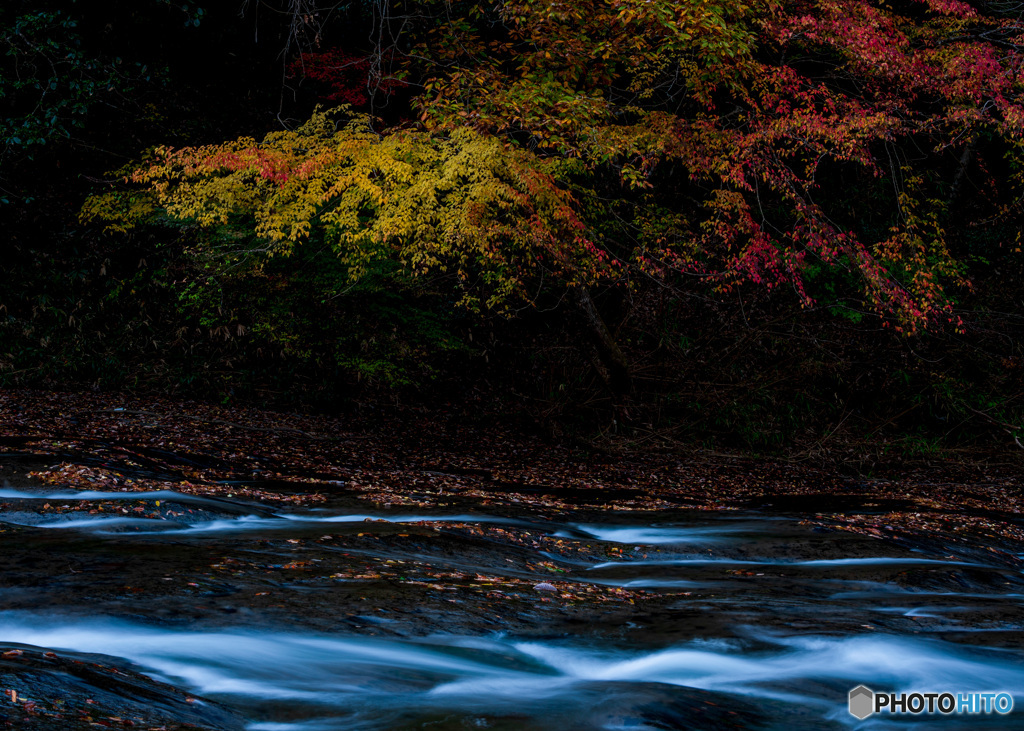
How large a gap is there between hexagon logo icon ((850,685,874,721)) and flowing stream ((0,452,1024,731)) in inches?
2.2

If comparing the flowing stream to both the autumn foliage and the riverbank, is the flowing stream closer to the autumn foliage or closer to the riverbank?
the riverbank

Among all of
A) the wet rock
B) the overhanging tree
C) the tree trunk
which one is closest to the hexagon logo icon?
the wet rock

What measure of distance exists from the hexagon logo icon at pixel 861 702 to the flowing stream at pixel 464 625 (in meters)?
0.06

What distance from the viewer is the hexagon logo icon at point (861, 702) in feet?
12.9

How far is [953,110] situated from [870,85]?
153 centimetres

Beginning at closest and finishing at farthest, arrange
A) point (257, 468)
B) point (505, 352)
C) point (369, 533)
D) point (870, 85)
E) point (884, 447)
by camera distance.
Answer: point (369, 533) → point (257, 468) → point (870, 85) → point (884, 447) → point (505, 352)

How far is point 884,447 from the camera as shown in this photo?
1491 cm

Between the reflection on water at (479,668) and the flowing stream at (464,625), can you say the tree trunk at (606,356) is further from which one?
the reflection on water at (479,668)

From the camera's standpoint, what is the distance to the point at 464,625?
457 centimetres

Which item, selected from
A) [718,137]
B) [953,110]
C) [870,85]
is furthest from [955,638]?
[870,85]

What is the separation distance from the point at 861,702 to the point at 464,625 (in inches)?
75.0

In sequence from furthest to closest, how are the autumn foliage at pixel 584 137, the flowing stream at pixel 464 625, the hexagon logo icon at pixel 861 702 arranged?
the autumn foliage at pixel 584 137 < the hexagon logo icon at pixel 861 702 < the flowing stream at pixel 464 625

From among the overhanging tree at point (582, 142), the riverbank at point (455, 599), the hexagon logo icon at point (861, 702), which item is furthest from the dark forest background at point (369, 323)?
the hexagon logo icon at point (861, 702)

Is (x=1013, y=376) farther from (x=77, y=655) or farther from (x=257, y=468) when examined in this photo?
(x=77, y=655)
